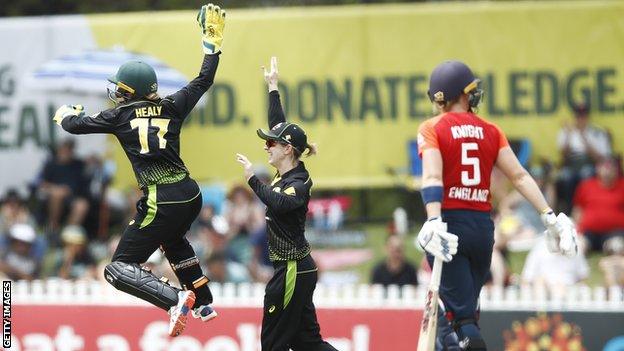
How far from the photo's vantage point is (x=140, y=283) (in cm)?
984

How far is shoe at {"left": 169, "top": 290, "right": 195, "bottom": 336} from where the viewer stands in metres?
9.87

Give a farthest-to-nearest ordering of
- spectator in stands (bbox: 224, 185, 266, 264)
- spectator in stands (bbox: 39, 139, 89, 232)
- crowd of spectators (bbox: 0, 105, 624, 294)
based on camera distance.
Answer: spectator in stands (bbox: 39, 139, 89, 232) → spectator in stands (bbox: 224, 185, 266, 264) → crowd of spectators (bbox: 0, 105, 624, 294)

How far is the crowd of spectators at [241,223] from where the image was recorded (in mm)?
14492

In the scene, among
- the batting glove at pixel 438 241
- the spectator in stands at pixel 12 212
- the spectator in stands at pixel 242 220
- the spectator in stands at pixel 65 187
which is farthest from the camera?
the spectator in stands at pixel 65 187

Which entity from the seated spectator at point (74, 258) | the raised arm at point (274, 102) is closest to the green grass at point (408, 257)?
the seated spectator at point (74, 258)

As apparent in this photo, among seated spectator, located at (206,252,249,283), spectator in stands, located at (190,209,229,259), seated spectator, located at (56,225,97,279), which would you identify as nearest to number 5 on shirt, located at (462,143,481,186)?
seated spectator, located at (206,252,249,283)

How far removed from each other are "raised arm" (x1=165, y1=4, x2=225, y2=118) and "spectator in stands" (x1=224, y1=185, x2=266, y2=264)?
18.0 ft

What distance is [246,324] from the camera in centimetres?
1288

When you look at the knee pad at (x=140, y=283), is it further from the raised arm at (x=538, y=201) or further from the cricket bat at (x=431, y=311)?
the raised arm at (x=538, y=201)

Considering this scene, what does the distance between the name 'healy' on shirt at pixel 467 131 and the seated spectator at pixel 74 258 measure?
670cm

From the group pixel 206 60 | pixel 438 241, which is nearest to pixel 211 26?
pixel 206 60

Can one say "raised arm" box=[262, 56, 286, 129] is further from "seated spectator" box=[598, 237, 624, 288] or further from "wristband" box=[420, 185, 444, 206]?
"seated spectator" box=[598, 237, 624, 288]

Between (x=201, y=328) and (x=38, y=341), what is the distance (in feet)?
4.89

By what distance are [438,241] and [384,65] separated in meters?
7.24
